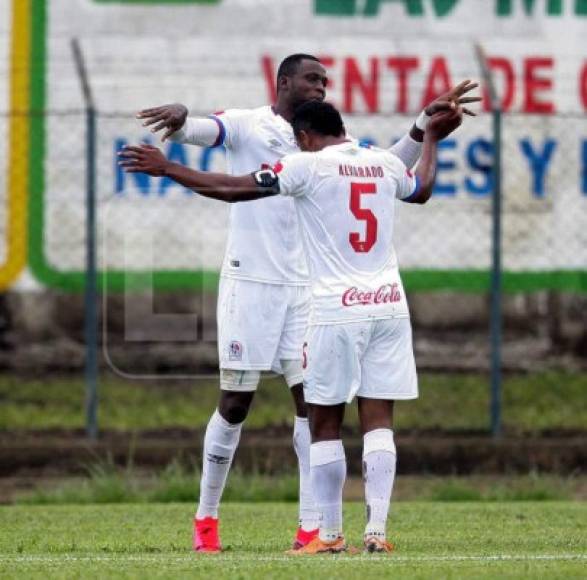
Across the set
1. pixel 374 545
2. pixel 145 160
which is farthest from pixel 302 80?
pixel 374 545

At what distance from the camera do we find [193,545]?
Answer: 947 cm

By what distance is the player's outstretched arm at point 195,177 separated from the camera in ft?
28.0

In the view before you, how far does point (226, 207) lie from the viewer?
1666 cm

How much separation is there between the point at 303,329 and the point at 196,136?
110 centimetres

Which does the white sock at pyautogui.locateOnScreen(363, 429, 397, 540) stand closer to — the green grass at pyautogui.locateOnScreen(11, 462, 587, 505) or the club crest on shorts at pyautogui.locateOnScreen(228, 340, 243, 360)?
the club crest on shorts at pyautogui.locateOnScreen(228, 340, 243, 360)

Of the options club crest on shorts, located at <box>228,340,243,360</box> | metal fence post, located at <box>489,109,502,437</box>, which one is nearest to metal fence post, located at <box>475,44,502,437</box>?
metal fence post, located at <box>489,109,502,437</box>

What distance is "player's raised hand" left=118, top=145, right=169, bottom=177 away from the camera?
28.0 ft

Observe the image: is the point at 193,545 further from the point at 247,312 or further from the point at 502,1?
the point at 502,1

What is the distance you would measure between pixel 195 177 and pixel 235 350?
1223 mm

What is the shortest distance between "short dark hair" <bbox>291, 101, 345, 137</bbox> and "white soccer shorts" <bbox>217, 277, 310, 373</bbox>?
107 cm

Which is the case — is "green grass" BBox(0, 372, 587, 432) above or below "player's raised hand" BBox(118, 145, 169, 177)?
below

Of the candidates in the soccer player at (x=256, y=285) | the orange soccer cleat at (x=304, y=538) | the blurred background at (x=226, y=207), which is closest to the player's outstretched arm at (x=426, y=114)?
the soccer player at (x=256, y=285)

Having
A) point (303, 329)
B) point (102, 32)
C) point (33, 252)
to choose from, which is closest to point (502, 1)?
point (102, 32)

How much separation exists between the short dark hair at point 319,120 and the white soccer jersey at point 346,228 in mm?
101
